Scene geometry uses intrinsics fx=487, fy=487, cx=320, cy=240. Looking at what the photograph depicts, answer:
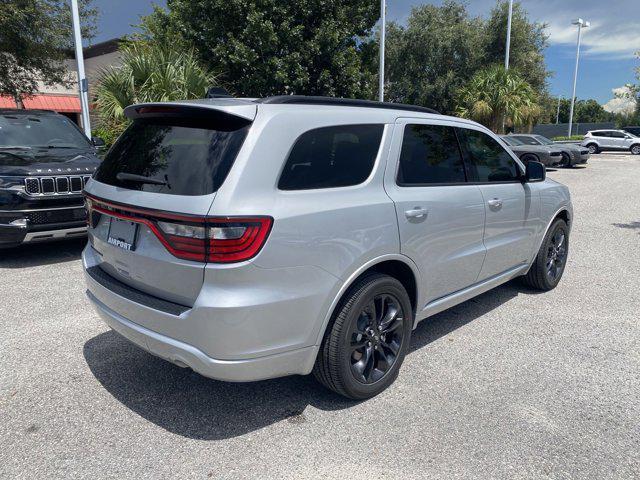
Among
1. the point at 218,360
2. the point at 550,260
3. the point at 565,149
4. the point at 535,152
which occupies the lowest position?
the point at 550,260

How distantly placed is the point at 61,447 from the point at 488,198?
11.1 feet

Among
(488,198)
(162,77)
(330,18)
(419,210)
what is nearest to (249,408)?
(419,210)

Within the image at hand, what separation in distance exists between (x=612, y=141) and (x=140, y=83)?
3132cm

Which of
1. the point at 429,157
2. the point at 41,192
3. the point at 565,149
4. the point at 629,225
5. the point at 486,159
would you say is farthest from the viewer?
the point at 565,149

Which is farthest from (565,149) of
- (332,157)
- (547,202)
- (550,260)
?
(332,157)

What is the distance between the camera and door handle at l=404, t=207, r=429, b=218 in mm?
3094

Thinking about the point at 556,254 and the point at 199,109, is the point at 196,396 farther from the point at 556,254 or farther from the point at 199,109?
the point at 556,254

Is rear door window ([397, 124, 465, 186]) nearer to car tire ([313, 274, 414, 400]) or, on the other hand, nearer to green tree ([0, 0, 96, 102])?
car tire ([313, 274, 414, 400])

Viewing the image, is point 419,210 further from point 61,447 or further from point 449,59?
point 449,59

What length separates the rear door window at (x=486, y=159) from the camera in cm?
391

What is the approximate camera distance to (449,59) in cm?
3020

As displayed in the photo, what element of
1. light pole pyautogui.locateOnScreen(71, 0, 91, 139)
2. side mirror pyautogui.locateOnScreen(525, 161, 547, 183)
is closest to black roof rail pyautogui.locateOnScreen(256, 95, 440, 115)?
side mirror pyautogui.locateOnScreen(525, 161, 547, 183)

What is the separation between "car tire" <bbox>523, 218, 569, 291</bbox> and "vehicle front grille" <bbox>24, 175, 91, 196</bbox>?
204 inches

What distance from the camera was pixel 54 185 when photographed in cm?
563
